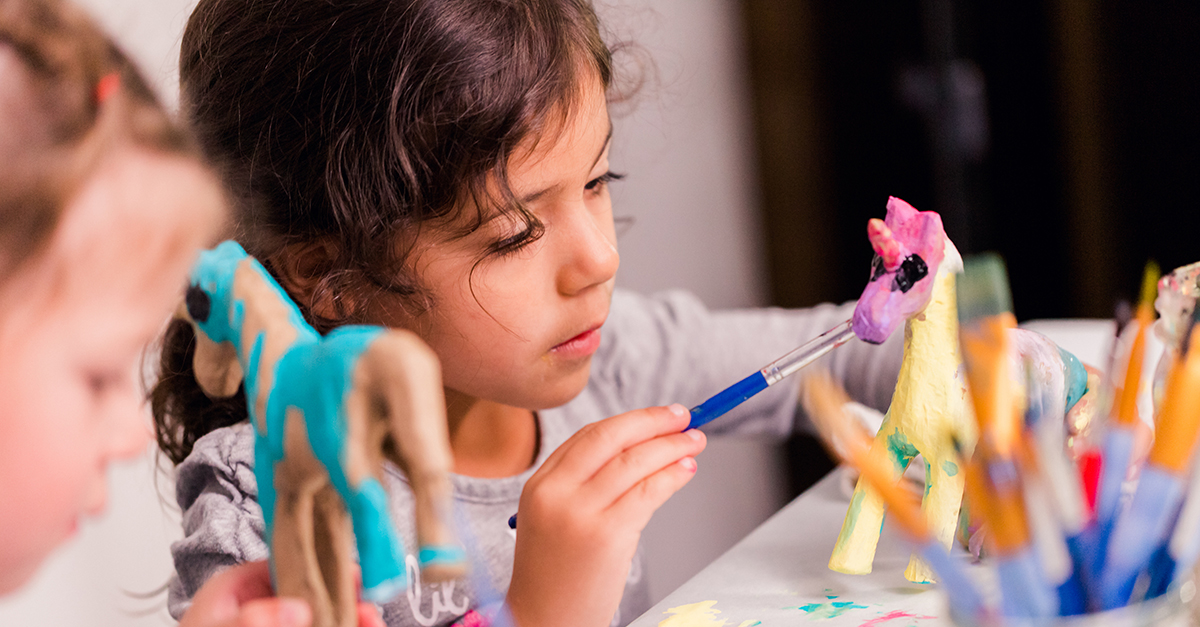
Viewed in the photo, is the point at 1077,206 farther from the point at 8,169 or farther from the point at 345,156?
the point at 8,169

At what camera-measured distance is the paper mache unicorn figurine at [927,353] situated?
37 centimetres

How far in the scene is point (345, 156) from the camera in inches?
17.3

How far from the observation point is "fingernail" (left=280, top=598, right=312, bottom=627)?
26 centimetres

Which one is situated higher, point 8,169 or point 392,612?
point 8,169

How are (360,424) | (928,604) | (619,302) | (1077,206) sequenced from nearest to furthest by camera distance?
(360,424) < (928,604) < (619,302) < (1077,206)

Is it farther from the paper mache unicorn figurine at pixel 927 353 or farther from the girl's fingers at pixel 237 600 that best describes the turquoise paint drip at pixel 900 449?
the girl's fingers at pixel 237 600

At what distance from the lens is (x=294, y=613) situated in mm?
257

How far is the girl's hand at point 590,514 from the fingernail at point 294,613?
0.13 m

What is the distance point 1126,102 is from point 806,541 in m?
0.98

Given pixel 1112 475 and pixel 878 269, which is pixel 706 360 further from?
pixel 1112 475

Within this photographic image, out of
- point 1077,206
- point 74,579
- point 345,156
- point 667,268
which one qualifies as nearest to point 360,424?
point 345,156

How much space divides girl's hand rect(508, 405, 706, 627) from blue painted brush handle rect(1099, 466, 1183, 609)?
0.17 meters

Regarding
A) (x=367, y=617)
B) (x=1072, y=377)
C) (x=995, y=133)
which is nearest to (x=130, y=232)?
(x=367, y=617)

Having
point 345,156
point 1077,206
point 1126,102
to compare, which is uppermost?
point 345,156
